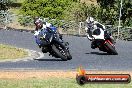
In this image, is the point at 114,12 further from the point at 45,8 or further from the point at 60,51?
the point at 60,51

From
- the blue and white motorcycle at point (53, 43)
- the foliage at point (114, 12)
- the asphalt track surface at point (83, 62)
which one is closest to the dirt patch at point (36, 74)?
the asphalt track surface at point (83, 62)

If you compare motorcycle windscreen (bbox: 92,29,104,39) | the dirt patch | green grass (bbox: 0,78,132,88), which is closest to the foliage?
motorcycle windscreen (bbox: 92,29,104,39)

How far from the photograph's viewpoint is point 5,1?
49344 mm

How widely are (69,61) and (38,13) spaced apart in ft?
82.6

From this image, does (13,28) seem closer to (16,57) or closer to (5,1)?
(5,1)

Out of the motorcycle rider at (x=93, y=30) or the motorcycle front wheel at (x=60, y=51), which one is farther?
the motorcycle rider at (x=93, y=30)

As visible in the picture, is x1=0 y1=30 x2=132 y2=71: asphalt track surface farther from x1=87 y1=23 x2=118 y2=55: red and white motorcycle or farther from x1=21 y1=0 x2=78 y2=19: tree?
x1=21 y1=0 x2=78 y2=19: tree

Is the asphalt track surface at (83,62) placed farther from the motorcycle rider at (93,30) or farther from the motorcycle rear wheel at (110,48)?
the motorcycle rider at (93,30)

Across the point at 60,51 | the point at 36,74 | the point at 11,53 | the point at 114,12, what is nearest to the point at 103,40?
the point at 60,51

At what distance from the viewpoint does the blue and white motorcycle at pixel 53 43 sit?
19.8 m

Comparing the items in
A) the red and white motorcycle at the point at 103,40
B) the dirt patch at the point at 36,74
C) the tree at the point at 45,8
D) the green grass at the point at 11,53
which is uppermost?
the dirt patch at the point at 36,74

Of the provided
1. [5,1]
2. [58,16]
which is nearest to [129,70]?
[58,16]

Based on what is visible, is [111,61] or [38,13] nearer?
[111,61]

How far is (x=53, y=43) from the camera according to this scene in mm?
20109
